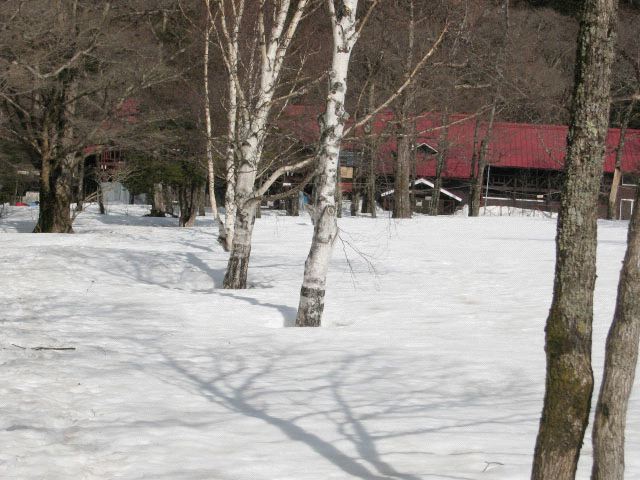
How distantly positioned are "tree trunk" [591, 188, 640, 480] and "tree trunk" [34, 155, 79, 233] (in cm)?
2125

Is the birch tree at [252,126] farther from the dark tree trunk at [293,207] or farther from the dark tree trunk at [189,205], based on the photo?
the dark tree trunk at [293,207]

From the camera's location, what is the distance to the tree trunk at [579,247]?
360cm

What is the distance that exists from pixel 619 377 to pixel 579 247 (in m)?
0.64

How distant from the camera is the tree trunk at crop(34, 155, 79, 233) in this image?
23172 mm

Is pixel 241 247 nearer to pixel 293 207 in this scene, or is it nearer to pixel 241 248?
pixel 241 248

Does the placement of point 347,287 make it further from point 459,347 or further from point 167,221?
point 167,221

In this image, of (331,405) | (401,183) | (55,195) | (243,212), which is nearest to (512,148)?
(401,183)

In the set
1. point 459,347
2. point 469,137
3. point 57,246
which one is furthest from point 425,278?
point 469,137

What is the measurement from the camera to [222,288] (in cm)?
1373

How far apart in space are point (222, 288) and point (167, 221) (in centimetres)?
2111

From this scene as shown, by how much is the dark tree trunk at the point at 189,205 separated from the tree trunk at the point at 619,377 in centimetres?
2717

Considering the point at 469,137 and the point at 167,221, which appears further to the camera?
the point at 469,137

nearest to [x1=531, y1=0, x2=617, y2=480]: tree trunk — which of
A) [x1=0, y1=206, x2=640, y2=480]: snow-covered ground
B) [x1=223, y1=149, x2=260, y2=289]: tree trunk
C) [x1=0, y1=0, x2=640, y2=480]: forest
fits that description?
[x1=0, y1=0, x2=640, y2=480]: forest

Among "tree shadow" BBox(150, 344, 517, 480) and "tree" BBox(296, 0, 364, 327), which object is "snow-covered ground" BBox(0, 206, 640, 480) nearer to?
"tree shadow" BBox(150, 344, 517, 480)
